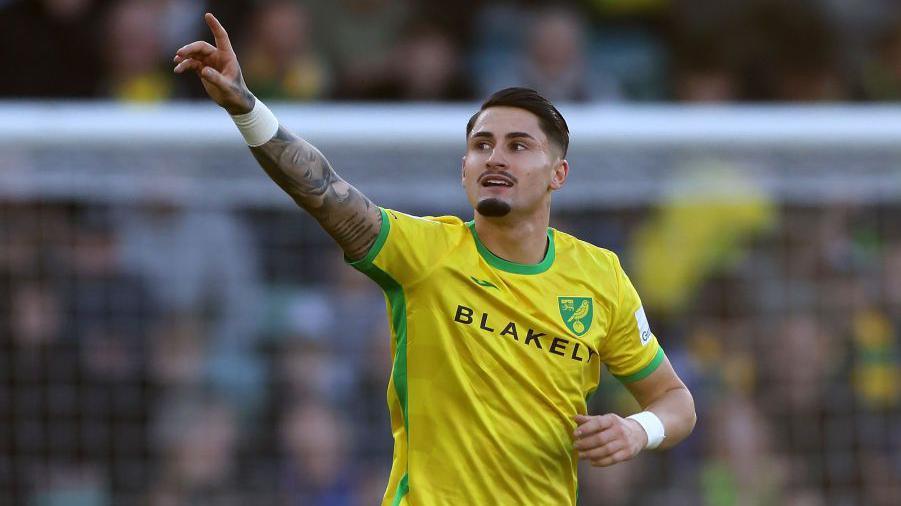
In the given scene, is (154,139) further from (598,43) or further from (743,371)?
(598,43)

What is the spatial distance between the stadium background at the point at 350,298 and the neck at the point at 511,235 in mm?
3438

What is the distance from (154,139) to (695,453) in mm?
3508

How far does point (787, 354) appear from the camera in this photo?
8.75 m

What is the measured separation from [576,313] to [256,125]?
1.17 metres

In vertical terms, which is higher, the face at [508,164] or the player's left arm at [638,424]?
the face at [508,164]

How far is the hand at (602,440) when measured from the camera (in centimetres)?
441

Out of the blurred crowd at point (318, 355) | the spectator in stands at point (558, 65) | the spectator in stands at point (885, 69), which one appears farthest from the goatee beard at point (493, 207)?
→ the spectator in stands at point (885, 69)

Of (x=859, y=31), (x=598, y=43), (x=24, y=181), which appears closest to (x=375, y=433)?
(x=24, y=181)

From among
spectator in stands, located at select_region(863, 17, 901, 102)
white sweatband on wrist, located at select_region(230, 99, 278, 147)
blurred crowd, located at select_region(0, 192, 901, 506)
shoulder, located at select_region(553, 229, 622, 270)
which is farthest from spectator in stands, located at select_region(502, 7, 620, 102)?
white sweatband on wrist, located at select_region(230, 99, 278, 147)

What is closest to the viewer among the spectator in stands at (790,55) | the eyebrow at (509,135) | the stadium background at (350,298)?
the eyebrow at (509,135)

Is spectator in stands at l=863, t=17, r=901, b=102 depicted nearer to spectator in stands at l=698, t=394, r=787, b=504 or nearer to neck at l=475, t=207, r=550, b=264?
spectator in stands at l=698, t=394, r=787, b=504

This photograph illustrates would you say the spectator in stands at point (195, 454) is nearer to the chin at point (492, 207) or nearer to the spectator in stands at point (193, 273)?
the spectator in stands at point (193, 273)

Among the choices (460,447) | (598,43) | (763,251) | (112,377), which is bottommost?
(460,447)

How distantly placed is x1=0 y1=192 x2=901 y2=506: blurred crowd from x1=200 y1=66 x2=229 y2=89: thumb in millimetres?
4409
